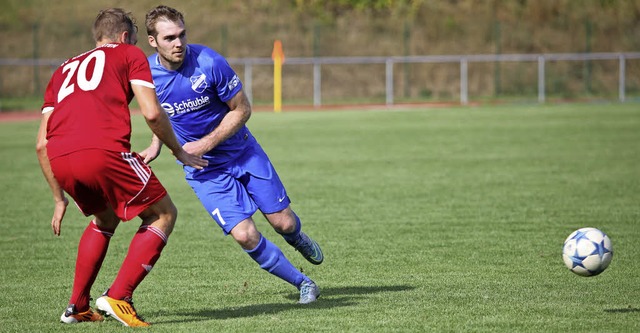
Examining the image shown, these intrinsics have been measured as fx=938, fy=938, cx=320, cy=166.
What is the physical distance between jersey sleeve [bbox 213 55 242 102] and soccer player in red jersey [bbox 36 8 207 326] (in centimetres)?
73

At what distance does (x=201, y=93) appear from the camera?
20.1 feet

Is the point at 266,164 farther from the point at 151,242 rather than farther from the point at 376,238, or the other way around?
the point at 376,238

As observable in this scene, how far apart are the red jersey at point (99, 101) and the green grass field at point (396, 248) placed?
45.4 inches

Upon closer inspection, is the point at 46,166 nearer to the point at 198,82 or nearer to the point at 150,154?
the point at 150,154

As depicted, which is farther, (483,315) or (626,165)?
(626,165)

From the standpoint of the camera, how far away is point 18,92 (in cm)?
3453

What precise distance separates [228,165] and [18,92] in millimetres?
30217

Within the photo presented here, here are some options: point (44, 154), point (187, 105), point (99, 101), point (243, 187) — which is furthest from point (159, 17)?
point (243, 187)

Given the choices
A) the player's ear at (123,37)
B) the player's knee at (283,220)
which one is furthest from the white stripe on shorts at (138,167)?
the player's knee at (283,220)

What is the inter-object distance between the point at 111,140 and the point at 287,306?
1753mm

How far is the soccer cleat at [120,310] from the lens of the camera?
5395 millimetres

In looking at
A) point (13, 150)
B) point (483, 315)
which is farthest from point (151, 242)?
point (13, 150)

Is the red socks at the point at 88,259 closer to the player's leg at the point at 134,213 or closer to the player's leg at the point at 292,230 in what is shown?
the player's leg at the point at 134,213

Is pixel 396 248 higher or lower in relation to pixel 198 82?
lower
